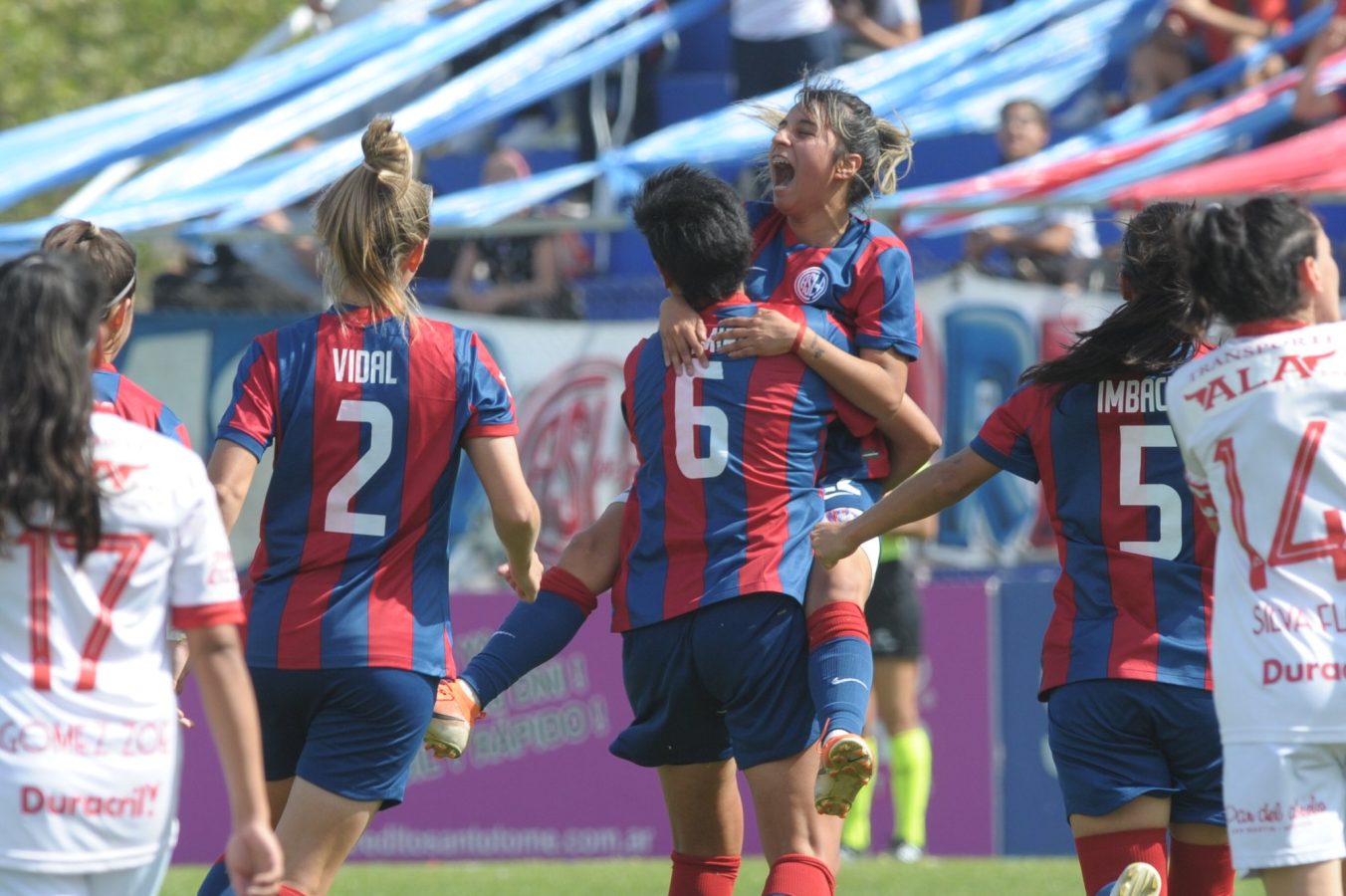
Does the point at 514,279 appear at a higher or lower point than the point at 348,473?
higher

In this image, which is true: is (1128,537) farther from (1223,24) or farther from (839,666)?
(1223,24)

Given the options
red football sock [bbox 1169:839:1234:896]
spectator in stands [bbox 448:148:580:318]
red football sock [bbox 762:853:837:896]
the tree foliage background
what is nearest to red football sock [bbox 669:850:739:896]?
red football sock [bbox 762:853:837:896]

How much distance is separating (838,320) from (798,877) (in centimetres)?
141

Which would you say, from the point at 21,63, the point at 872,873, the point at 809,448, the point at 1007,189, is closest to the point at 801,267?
the point at 809,448

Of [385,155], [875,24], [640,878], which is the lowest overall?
[640,878]

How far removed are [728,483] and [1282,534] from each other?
149 centimetres

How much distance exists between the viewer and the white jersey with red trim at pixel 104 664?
339 cm

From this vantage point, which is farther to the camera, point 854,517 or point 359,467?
point 854,517

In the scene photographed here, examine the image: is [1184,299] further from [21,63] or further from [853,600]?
[21,63]

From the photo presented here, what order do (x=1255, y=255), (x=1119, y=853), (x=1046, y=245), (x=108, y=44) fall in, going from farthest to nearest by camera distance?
1. (x=108, y=44)
2. (x=1046, y=245)
3. (x=1119, y=853)
4. (x=1255, y=255)

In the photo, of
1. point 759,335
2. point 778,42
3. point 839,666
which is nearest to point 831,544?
point 839,666

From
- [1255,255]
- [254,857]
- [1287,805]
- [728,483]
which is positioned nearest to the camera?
[254,857]

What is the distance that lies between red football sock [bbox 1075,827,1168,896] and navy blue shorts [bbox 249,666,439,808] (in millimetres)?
1604

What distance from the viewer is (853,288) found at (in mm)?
5191
